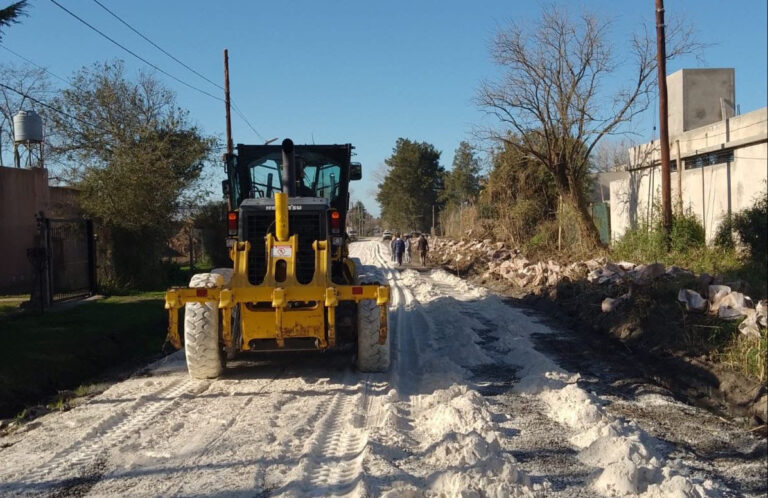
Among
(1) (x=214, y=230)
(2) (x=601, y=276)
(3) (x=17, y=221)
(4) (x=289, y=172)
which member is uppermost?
(4) (x=289, y=172)

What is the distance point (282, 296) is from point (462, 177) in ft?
175

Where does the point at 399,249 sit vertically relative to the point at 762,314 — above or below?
above

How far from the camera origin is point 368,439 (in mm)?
5758

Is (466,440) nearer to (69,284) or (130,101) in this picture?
(69,284)

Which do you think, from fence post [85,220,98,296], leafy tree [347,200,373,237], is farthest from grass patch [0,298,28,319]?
leafy tree [347,200,373,237]

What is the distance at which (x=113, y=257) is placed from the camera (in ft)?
61.2

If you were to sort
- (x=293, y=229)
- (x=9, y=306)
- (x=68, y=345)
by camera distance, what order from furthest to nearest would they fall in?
(x=9, y=306), (x=68, y=345), (x=293, y=229)

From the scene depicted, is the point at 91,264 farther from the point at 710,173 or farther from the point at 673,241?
the point at 710,173

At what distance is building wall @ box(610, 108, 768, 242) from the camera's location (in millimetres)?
14602

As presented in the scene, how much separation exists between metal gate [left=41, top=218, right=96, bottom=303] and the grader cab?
8.94 meters

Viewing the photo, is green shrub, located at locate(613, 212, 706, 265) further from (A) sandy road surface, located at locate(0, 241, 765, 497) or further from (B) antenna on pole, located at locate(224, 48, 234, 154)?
(B) antenna on pole, located at locate(224, 48, 234, 154)

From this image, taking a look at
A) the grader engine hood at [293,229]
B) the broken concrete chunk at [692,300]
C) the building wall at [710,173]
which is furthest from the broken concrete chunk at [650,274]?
the grader engine hood at [293,229]

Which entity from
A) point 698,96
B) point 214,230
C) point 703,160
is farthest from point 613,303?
point 214,230

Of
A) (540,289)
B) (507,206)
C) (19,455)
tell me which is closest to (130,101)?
(507,206)
